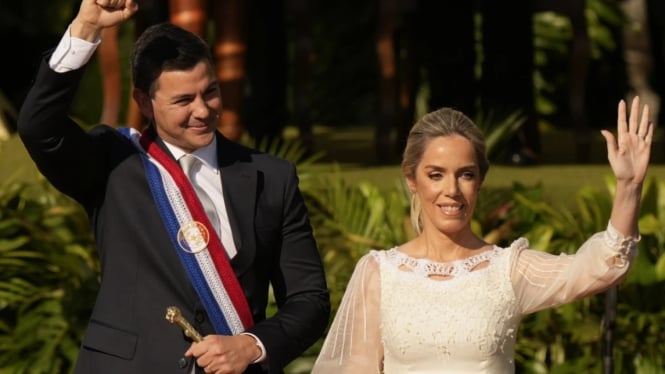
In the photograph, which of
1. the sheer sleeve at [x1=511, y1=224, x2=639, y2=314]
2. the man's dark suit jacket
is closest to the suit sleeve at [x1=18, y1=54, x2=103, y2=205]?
the man's dark suit jacket

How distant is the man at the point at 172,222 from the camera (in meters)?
3.69

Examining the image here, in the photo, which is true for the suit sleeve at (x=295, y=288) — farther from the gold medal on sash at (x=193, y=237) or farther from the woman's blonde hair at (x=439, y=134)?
the woman's blonde hair at (x=439, y=134)

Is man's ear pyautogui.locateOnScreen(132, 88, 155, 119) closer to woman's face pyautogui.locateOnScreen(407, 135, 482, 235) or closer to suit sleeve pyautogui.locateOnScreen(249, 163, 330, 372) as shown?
suit sleeve pyautogui.locateOnScreen(249, 163, 330, 372)

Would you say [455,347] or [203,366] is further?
[455,347]

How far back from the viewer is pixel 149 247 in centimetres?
379

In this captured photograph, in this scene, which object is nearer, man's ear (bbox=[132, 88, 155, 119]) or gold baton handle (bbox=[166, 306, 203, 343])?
gold baton handle (bbox=[166, 306, 203, 343])

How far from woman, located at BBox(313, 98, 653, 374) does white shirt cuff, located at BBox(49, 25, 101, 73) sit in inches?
36.1

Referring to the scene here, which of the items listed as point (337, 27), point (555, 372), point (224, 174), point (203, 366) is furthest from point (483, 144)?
point (337, 27)

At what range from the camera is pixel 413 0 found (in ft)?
29.1

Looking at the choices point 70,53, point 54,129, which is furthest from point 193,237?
point 70,53

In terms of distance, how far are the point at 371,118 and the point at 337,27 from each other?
38.4 inches

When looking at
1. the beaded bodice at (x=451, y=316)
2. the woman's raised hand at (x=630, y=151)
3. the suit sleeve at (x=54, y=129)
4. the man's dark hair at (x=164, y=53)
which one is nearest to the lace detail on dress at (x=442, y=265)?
the beaded bodice at (x=451, y=316)

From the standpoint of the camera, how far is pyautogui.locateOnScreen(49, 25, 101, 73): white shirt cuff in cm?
365

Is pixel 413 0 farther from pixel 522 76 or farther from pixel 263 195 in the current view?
pixel 263 195
